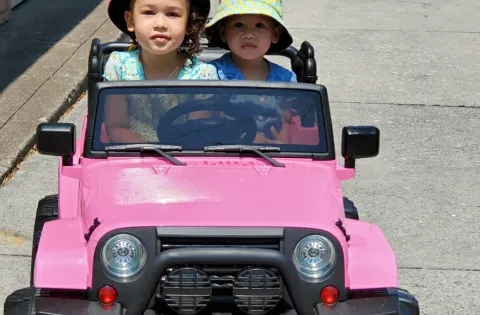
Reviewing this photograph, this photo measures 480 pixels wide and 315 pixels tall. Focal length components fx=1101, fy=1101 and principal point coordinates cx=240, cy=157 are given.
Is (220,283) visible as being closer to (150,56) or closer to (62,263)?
(62,263)

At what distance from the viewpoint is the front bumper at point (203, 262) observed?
4.19 meters

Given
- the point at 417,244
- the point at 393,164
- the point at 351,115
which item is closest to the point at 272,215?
the point at 417,244

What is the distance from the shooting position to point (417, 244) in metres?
6.72

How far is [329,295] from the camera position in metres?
4.31

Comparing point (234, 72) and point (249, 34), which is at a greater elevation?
point (249, 34)

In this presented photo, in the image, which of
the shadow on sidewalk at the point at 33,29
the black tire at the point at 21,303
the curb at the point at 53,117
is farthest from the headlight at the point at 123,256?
the shadow on sidewalk at the point at 33,29

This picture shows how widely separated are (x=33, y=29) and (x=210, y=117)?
22.3ft

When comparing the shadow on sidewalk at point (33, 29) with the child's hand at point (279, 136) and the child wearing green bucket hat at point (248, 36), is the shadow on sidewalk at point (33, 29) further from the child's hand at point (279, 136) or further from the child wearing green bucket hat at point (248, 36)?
the child's hand at point (279, 136)

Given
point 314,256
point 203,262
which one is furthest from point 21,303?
point 314,256

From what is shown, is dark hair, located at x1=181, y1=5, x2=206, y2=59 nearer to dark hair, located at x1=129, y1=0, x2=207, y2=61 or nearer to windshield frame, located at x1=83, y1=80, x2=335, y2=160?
dark hair, located at x1=129, y1=0, x2=207, y2=61

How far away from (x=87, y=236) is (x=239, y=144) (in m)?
0.87

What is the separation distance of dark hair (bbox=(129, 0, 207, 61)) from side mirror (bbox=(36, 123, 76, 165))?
843 millimetres

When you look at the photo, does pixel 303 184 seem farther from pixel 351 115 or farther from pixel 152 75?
pixel 351 115

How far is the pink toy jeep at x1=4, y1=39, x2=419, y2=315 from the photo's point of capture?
424cm
